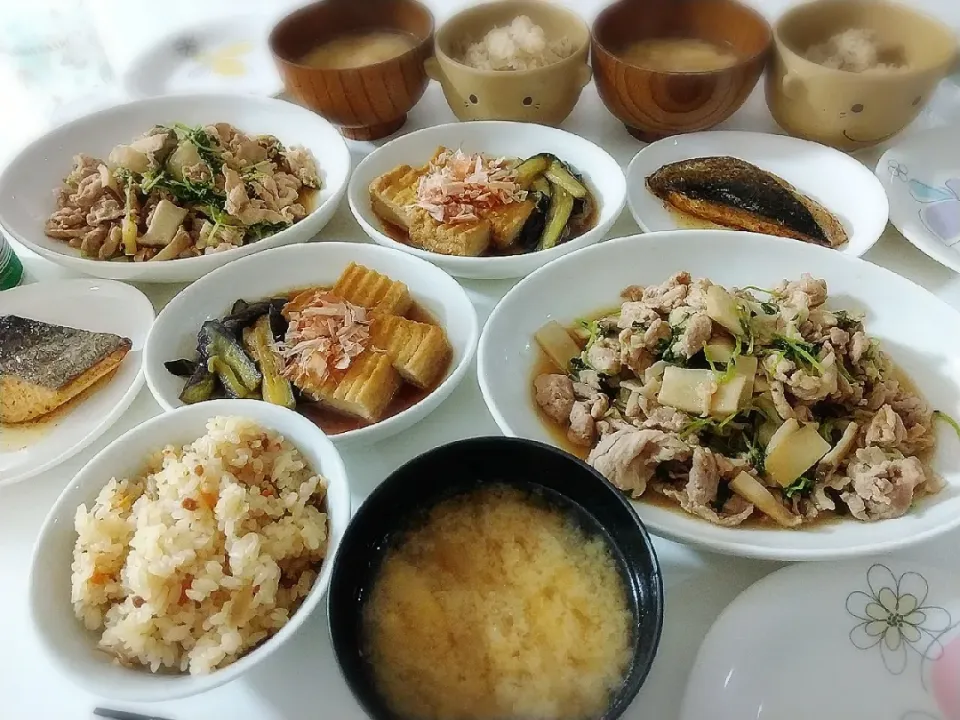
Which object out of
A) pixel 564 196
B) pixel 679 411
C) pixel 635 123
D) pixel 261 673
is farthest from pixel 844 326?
pixel 261 673

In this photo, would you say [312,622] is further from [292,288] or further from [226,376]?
[292,288]

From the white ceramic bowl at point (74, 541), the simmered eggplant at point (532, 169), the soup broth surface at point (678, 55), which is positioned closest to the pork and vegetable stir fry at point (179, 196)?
the simmered eggplant at point (532, 169)

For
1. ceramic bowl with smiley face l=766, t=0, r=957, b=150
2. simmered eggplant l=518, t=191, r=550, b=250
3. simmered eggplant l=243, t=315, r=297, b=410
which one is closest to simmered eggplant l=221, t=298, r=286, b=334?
simmered eggplant l=243, t=315, r=297, b=410

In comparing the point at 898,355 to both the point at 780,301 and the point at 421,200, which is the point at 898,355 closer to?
the point at 780,301

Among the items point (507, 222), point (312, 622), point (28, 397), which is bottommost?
point (312, 622)

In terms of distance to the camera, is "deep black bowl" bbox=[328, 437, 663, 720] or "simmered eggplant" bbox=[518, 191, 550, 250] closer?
"deep black bowl" bbox=[328, 437, 663, 720]

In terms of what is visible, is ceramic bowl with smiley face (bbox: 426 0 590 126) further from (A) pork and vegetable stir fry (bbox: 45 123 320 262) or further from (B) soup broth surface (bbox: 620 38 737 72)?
(A) pork and vegetable stir fry (bbox: 45 123 320 262)

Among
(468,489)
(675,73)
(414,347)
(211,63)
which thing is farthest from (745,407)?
(211,63)
